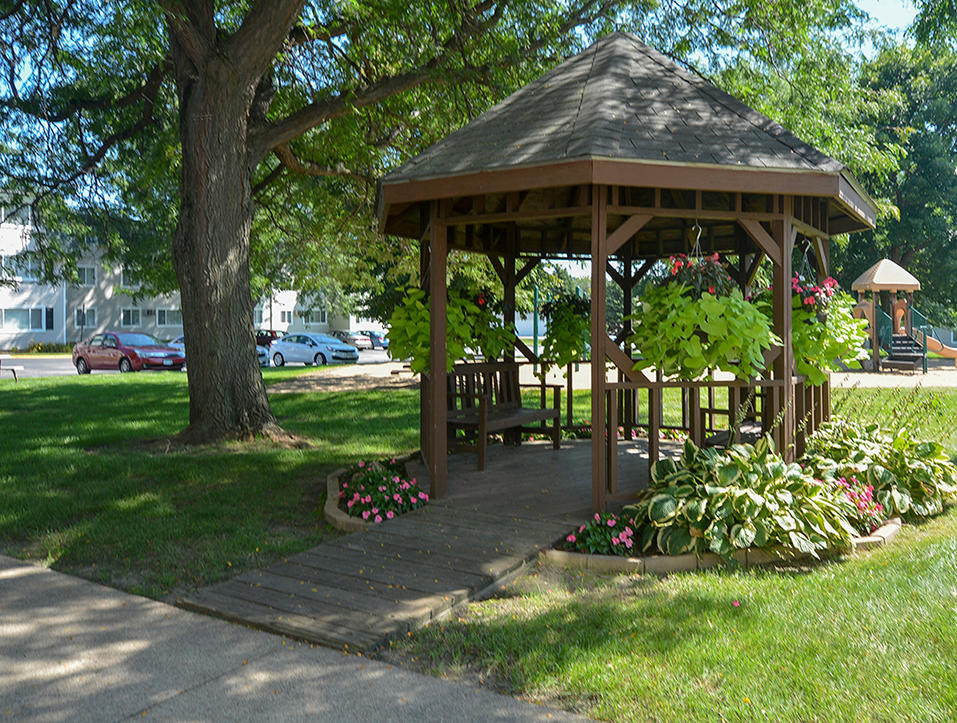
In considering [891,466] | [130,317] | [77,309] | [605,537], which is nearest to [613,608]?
[605,537]

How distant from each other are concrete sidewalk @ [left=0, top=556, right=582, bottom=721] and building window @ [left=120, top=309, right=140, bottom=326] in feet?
160

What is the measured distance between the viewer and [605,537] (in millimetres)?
5629

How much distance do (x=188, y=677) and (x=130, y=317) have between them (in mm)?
50623

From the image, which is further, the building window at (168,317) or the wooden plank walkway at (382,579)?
the building window at (168,317)

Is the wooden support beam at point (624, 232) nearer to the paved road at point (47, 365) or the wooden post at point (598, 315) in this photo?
the wooden post at point (598, 315)

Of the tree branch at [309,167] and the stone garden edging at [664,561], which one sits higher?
the tree branch at [309,167]

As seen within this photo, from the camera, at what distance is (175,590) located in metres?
5.10

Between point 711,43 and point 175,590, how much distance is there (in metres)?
11.0

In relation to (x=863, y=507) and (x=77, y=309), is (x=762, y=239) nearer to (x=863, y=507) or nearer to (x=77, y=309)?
(x=863, y=507)

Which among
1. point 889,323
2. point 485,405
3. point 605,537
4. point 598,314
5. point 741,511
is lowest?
point 605,537

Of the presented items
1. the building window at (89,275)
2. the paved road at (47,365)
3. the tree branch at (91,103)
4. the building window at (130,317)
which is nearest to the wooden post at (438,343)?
the tree branch at (91,103)

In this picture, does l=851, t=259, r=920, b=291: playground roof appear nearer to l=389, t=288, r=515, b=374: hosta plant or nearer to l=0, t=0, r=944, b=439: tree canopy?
l=0, t=0, r=944, b=439: tree canopy

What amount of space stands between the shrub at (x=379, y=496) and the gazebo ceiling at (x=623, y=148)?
2.42 meters

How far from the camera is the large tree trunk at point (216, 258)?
10.1m
